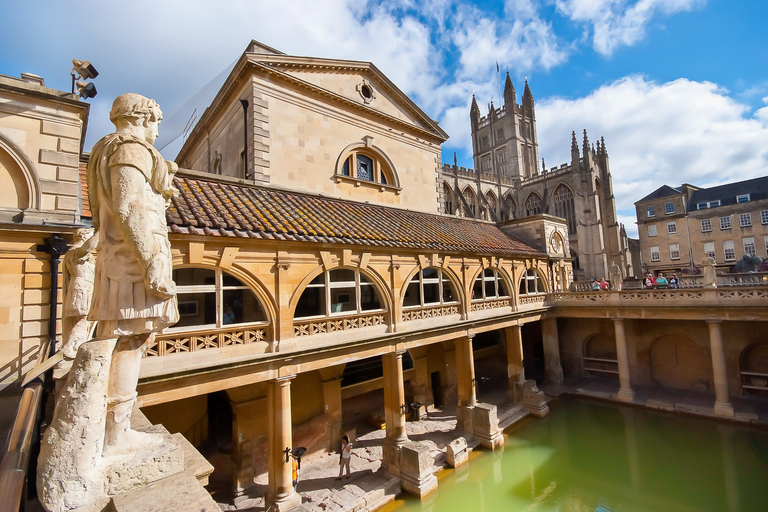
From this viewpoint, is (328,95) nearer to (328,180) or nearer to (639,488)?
(328,180)

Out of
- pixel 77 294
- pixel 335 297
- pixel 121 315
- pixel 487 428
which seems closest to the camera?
pixel 121 315

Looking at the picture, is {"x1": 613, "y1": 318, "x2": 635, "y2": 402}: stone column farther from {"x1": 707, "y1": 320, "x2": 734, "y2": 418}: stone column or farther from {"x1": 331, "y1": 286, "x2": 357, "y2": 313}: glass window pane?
{"x1": 331, "y1": 286, "x2": 357, "y2": 313}: glass window pane

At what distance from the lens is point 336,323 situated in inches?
440

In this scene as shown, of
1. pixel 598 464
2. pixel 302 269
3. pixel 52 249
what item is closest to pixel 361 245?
pixel 302 269

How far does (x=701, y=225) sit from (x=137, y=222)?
2124 inches

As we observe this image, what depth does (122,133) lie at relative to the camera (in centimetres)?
340

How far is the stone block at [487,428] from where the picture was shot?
46.7 ft

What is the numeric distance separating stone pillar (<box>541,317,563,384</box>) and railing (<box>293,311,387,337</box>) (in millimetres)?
13118

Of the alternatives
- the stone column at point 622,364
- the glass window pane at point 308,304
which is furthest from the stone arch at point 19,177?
the stone column at point 622,364

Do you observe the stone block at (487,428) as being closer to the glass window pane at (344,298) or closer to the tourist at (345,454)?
the tourist at (345,454)

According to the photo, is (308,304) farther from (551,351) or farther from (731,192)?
(731,192)

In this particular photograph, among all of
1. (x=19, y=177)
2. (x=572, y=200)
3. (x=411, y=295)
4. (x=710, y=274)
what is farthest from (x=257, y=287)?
(x=572, y=200)

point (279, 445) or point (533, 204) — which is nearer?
point (279, 445)

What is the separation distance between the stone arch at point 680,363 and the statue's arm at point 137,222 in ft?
80.7
